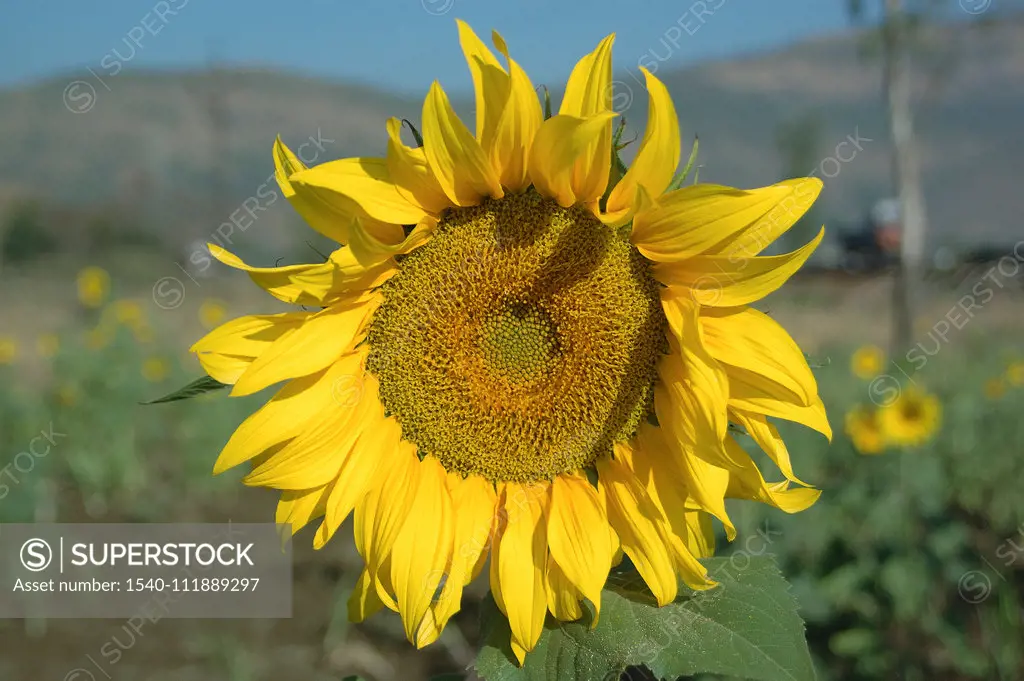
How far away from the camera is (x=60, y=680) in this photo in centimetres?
454

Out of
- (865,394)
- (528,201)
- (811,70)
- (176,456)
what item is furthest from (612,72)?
(811,70)

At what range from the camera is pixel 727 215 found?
139 cm

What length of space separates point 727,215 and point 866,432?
4.97 m

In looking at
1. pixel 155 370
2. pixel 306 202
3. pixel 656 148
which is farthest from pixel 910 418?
pixel 155 370

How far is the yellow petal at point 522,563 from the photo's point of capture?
159 cm

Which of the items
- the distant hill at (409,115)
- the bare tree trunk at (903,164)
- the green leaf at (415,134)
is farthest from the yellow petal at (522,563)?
the distant hill at (409,115)

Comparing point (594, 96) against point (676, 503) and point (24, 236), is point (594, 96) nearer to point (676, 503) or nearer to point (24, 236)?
point (676, 503)

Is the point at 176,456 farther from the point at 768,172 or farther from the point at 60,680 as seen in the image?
the point at 768,172

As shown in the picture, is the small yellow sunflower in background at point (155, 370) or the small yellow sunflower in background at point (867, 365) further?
the small yellow sunflower in background at point (867, 365)

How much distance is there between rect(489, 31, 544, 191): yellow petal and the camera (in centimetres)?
136

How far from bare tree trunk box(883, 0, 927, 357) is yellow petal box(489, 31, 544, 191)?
37.9 feet

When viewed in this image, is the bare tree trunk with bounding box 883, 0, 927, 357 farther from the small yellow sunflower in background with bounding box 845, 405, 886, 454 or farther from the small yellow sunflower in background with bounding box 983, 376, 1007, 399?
the small yellow sunflower in background with bounding box 845, 405, 886, 454

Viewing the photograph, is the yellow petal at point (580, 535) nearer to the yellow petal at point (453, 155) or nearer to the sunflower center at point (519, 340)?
the sunflower center at point (519, 340)

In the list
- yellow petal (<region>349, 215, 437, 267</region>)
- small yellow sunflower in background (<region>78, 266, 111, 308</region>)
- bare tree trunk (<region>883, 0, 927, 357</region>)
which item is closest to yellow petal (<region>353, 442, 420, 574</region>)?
yellow petal (<region>349, 215, 437, 267</region>)
